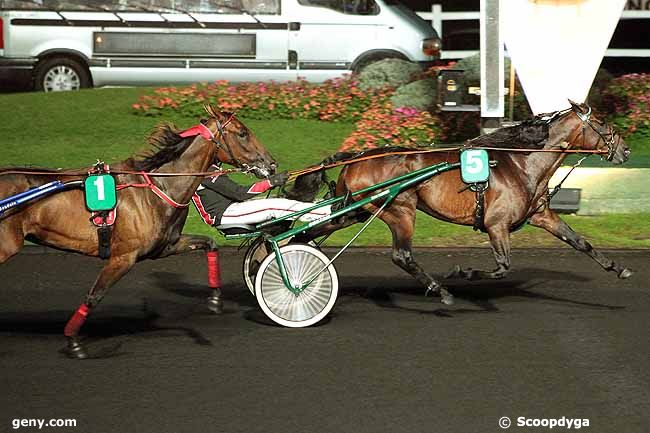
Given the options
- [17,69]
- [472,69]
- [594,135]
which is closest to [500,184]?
[594,135]

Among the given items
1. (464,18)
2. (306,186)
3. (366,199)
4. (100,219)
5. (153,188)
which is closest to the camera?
(100,219)

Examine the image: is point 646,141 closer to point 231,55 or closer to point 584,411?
point 231,55

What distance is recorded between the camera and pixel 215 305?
29.0 ft

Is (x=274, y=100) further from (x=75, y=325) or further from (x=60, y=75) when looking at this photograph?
(x=75, y=325)

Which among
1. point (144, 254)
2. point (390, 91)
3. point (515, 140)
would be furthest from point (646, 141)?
point (144, 254)

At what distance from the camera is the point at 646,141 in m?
15.1

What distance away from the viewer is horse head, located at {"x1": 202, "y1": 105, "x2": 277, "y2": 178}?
26.3 ft

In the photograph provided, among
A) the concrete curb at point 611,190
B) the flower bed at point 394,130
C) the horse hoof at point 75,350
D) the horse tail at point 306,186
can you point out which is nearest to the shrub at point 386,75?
the flower bed at point 394,130

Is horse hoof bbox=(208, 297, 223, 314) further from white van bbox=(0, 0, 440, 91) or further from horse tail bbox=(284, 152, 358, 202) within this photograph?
white van bbox=(0, 0, 440, 91)

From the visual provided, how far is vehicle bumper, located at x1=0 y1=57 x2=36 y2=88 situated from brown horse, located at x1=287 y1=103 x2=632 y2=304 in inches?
418

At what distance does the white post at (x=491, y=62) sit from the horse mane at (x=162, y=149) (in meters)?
5.59

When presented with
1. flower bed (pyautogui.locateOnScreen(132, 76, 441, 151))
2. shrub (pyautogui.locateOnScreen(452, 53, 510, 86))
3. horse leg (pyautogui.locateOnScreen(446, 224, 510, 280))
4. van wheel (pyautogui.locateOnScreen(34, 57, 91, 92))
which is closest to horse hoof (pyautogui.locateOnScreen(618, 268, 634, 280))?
horse leg (pyautogui.locateOnScreen(446, 224, 510, 280))

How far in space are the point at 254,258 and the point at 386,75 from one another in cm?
804

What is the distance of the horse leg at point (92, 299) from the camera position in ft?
25.0
